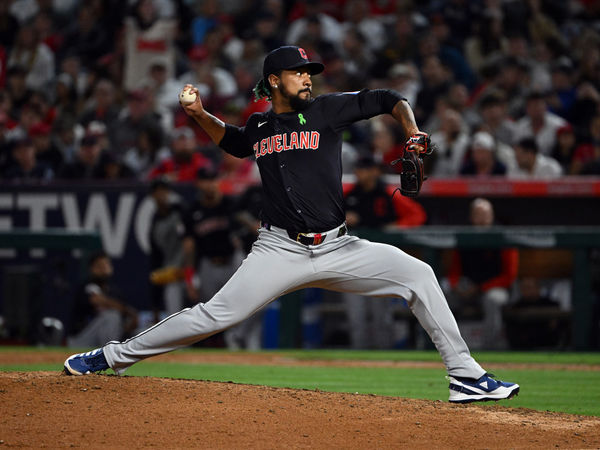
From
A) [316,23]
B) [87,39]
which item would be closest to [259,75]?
[316,23]

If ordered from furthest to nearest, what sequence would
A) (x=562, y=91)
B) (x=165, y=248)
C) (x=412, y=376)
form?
(x=562, y=91) → (x=165, y=248) → (x=412, y=376)

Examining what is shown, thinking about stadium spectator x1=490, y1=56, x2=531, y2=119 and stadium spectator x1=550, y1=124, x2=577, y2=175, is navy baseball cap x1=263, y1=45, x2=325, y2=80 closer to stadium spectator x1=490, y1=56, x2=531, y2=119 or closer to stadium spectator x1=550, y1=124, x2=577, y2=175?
stadium spectator x1=550, y1=124, x2=577, y2=175

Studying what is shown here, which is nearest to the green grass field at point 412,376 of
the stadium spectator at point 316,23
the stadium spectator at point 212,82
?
the stadium spectator at point 212,82

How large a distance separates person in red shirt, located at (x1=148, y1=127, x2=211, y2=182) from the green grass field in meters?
3.01

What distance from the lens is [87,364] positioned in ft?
17.7

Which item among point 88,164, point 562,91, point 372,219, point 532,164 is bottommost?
point 372,219

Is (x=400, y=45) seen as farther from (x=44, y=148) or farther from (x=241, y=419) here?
(x=241, y=419)

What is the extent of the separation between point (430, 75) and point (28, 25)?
21.1 ft

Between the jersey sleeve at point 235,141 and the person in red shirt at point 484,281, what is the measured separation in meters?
4.61

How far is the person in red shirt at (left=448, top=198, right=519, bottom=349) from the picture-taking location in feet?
31.4

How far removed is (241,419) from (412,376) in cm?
310

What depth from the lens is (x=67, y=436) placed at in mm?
4441

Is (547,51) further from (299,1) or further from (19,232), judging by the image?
(19,232)

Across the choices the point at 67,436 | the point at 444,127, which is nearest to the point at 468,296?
the point at 444,127
